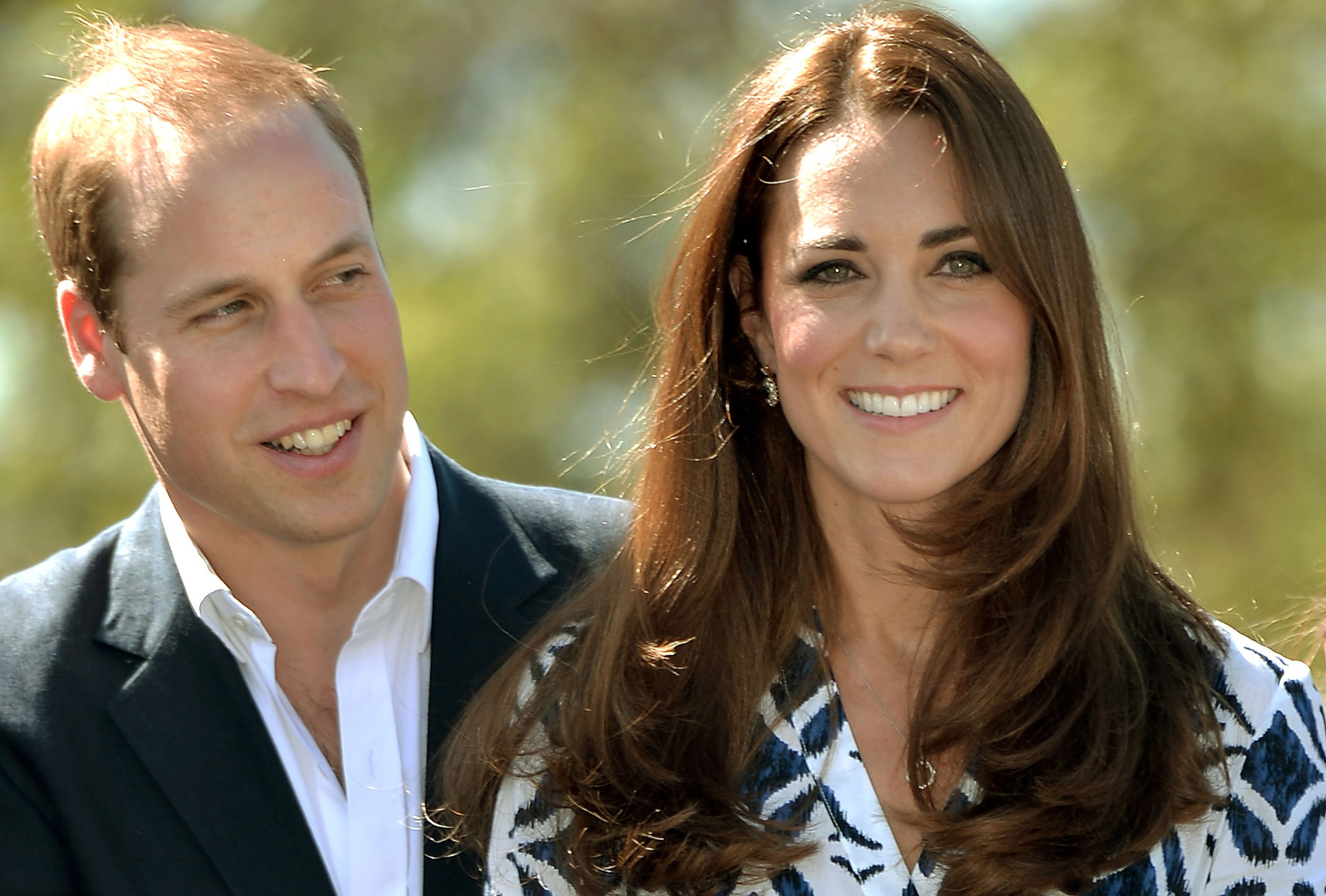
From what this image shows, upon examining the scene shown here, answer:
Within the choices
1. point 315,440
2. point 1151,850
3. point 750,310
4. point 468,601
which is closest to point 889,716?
point 1151,850

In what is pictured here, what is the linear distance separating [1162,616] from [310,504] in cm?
131

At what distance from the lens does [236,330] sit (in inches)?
96.8

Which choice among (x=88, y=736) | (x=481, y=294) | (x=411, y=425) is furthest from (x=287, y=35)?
(x=88, y=736)

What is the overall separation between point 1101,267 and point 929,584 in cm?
428

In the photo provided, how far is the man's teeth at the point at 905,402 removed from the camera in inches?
82.5

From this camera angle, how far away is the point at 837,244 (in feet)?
6.81

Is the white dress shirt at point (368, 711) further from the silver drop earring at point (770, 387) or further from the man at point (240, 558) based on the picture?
the silver drop earring at point (770, 387)

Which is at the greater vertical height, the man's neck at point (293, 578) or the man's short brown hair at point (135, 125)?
the man's short brown hair at point (135, 125)

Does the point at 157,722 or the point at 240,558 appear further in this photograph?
the point at 240,558

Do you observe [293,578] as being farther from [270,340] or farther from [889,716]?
[889,716]

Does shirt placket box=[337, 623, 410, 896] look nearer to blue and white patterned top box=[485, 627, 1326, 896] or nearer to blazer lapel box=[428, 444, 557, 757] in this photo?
blazer lapel box=[428, 444, 557, 757]

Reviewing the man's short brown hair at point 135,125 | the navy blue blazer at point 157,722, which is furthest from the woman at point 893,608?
the man's short brown hair at point 135,125

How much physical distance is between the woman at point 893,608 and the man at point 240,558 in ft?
0.76

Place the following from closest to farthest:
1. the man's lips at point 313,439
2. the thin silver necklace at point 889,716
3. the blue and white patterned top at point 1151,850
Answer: the blue and white patterned top at point 1151,850 → the thin silver necklace at point 889,716 → the man's lips at point 313,439
